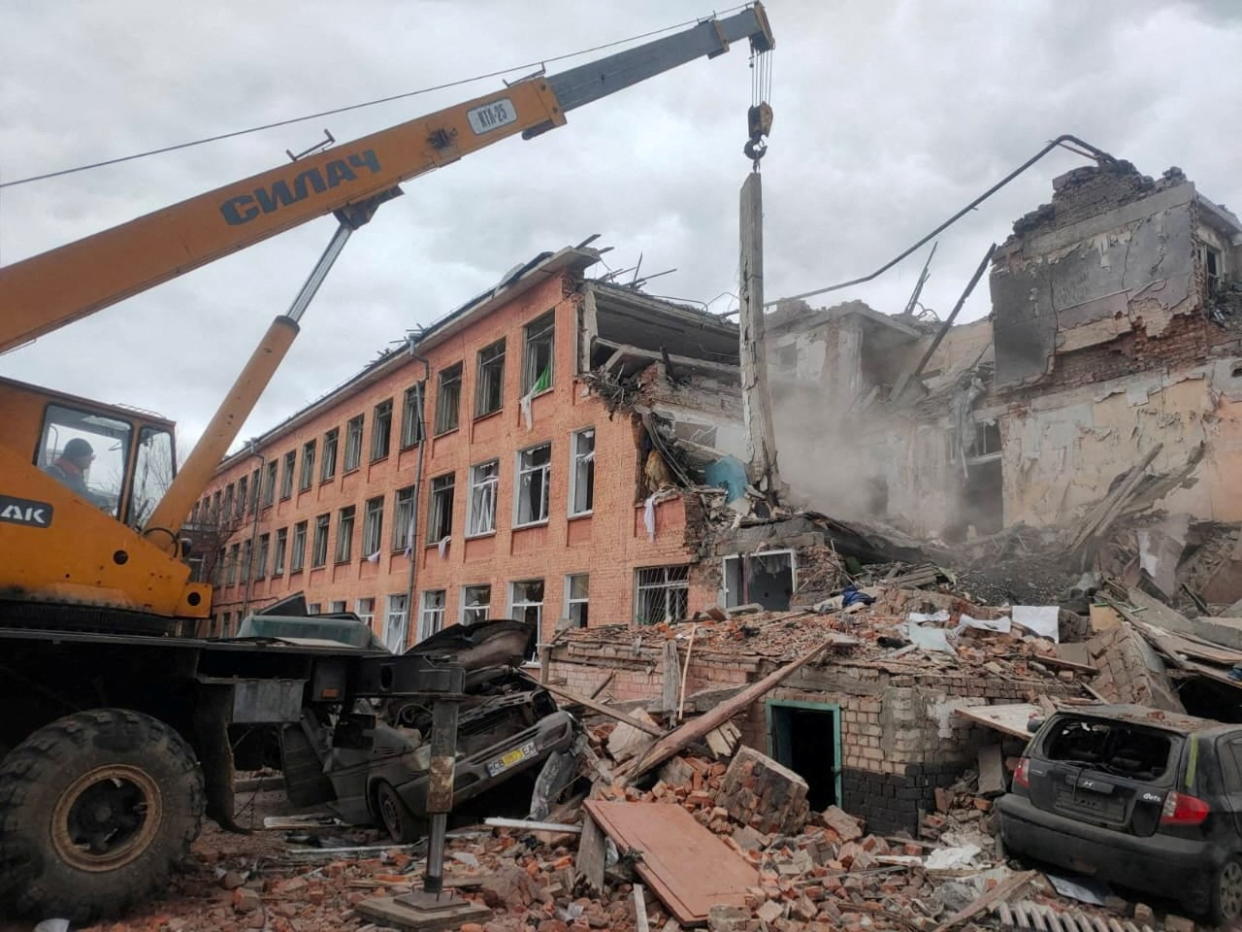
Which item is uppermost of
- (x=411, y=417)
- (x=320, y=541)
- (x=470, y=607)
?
(x=411, y=417)

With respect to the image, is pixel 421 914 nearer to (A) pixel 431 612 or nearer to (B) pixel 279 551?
(A) pixel 431 612

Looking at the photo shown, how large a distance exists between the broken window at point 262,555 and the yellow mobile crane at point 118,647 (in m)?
29.5

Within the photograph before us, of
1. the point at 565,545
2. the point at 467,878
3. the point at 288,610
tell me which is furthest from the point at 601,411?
the point at 467,878

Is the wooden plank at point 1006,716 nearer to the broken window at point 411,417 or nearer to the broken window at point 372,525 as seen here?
the broken window at point 411,417

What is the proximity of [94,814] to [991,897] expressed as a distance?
567 centimetres

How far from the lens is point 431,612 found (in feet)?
72.9

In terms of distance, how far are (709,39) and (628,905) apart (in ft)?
37.5

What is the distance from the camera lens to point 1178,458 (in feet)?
47.1

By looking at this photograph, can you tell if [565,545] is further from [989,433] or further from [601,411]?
[989,433]

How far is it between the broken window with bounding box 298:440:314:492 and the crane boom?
24.8 meters

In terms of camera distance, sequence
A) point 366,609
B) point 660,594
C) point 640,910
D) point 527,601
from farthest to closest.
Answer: point 366,609
point 527,601
point 660,594
point 640,910

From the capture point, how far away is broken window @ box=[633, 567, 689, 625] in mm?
14812

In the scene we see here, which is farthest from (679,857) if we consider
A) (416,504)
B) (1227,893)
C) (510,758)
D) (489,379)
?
(416,504)

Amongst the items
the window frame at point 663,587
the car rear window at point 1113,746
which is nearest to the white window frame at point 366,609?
the window frame at point 663,587
